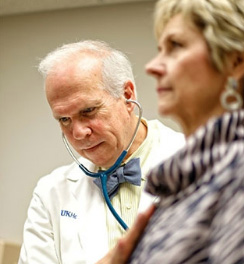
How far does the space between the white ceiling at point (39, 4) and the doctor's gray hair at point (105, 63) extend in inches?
62.2

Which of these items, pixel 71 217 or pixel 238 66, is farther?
pixel 71 217

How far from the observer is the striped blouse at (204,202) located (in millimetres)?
758

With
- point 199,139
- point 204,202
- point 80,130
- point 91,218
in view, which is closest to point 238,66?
point 199,139

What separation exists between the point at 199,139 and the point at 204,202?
112mm

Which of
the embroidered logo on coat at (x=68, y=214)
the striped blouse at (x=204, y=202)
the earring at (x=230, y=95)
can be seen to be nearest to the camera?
the striped blouse at (x=204, y=202)

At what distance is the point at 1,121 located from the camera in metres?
3.79

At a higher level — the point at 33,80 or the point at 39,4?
the point at 39,4

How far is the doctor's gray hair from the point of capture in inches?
79.0

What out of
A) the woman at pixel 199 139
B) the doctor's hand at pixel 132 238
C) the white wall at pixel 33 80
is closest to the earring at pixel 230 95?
the woman at pixel 199 139

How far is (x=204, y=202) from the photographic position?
798 mm

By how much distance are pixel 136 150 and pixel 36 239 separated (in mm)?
516

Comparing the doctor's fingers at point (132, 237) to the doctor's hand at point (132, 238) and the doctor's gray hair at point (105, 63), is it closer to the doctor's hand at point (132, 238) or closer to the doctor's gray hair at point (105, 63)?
the doctor's hand at point (132, 238)

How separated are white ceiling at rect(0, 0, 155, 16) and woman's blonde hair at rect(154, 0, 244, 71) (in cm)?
269

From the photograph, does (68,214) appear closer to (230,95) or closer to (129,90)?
(129,90)
